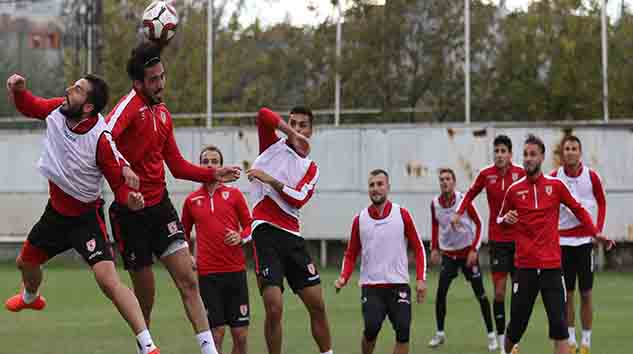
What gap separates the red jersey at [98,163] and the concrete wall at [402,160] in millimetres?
17152

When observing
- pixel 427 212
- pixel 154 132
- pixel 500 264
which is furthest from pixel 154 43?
pixel 427 212

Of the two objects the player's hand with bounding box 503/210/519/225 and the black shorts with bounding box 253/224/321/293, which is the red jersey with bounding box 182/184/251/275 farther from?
the player's hand with bounding box 503/210/519/225

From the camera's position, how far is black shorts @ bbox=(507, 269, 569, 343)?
38.9 feet

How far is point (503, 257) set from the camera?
14820mm

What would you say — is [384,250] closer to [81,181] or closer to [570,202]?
[570,202]

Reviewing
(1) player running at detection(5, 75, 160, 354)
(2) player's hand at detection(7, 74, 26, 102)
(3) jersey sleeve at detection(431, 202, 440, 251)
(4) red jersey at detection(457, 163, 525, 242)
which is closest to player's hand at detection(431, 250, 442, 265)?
(3) jersey sleeve at detection(431, 202, 440, 251)

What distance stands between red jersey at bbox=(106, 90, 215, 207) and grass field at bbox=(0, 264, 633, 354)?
13.5ft

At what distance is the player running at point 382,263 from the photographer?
39.1 feet

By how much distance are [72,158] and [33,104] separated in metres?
0.56

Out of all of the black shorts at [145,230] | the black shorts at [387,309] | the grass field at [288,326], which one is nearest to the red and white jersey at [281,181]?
the black shorts at [387,309]

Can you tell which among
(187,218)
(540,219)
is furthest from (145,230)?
(540,219)

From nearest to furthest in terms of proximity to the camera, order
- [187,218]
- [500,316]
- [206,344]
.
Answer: [206,344] < [187,218] < [500,316]

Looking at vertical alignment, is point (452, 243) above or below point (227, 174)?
below

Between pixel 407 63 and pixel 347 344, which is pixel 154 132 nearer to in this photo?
pixel 347 344
